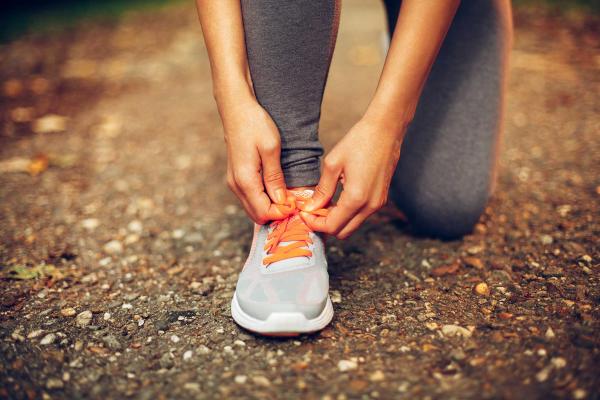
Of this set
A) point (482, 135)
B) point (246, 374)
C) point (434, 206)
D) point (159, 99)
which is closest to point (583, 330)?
point (434, 206)

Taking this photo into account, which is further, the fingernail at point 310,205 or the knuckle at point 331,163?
the fingernail at point 310,205

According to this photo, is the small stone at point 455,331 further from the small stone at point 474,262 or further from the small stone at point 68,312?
the small stone at point 68,312

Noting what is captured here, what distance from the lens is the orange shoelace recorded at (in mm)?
1201

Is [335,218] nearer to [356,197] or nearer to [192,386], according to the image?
[356,197]

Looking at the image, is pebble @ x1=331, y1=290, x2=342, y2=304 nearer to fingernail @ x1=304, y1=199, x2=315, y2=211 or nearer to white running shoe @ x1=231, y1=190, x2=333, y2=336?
white running shoe @ x1=231, y1=190, x2=333, y2=336

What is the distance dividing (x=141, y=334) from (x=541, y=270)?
3.66 feet

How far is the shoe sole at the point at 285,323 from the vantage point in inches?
43.0

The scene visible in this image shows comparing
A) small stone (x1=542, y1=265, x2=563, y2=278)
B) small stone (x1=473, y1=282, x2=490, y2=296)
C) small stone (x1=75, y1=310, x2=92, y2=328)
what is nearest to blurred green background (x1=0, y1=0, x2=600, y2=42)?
small stone (x1=542, y1=265, x2=563, y2=278)

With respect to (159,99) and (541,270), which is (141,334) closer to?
(541,270)

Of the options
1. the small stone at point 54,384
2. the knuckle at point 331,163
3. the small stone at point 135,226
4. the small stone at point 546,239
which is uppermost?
the knuckle at point 331,163

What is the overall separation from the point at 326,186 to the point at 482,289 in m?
0.54

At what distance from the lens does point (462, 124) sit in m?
1.52

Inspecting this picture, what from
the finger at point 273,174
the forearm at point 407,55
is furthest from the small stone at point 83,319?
the forearm at point 407,55

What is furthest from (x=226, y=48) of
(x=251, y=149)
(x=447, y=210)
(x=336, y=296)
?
(x=447, y=210)
